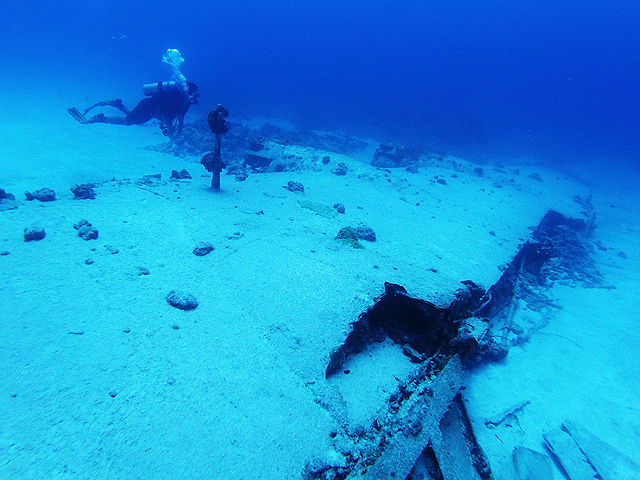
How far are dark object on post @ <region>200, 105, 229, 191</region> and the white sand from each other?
2.62 ft

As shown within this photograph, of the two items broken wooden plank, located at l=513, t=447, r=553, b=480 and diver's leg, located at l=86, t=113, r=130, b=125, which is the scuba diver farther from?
broken wooden plank, located at l=513, t=447, r=553, b=480

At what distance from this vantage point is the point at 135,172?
13.9m

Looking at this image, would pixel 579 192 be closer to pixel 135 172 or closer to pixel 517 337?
pixel 517 337

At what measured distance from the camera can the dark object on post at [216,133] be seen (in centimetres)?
860

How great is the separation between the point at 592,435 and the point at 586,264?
30.7 feet

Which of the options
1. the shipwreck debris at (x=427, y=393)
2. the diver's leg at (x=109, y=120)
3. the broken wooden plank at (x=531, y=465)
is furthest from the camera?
the diver's leg at (x=109, y=120)

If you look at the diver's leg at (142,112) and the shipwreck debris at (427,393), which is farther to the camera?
the diver's leg at (142,112)

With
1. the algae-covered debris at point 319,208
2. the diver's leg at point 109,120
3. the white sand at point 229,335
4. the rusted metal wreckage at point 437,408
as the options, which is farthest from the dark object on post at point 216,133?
the diver's leg at point 109,120

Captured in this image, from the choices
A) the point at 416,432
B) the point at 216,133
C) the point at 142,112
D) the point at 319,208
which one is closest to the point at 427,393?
the point at 416,432

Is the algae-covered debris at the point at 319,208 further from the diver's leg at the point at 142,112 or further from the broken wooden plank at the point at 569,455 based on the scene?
the diver's leg at the point at 142,112

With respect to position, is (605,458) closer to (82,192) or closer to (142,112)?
(82,192)

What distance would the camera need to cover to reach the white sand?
2820 millimetres

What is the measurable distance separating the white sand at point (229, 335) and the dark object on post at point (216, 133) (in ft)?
2.62

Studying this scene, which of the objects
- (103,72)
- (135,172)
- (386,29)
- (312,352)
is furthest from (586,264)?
(386,29)
